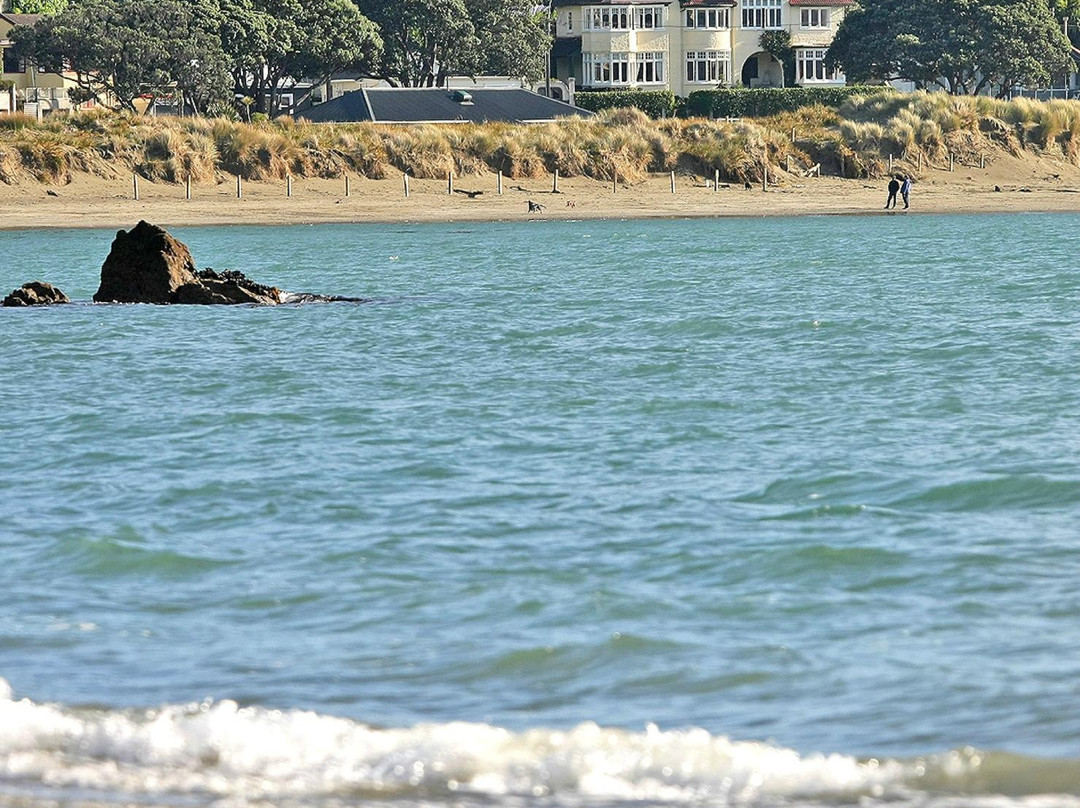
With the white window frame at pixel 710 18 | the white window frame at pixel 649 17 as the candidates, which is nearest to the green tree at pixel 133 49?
the white window frame at pixel 649 17

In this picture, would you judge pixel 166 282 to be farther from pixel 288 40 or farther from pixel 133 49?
pixel 288 40

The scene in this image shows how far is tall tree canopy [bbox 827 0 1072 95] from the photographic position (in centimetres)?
9994

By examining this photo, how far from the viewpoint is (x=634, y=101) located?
95875 millimetres

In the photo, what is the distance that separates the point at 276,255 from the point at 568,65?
220ft

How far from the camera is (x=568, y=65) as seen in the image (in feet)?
373

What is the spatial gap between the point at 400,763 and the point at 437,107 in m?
74.7

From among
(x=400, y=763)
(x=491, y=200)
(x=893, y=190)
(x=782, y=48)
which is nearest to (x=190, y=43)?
(x=491, y=200)

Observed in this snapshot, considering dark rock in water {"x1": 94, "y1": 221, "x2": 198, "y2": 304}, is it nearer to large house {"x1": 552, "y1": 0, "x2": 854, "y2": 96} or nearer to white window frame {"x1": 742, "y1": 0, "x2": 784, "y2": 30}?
large house {"x1": 552, "y1": 0, "x2": 854, "y2": 96}

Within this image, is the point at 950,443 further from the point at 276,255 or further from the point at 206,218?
the point at 206,218

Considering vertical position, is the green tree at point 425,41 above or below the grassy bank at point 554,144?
above

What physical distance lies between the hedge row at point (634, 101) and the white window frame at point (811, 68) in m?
17.2

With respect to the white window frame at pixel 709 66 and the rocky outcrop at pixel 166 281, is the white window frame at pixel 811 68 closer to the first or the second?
the white window frame at pixel 709 66

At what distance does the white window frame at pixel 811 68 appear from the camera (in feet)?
363

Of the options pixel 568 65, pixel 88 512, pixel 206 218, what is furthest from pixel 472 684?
pixel 568 65
